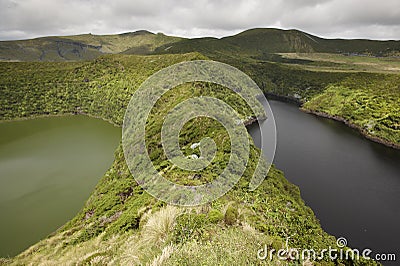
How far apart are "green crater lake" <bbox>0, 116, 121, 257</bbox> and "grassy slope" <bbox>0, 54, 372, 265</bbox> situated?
3.70 m

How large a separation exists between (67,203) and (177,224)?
26534 mm

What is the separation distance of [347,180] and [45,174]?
45.1 metres

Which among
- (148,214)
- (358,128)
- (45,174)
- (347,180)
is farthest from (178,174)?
(358,128)

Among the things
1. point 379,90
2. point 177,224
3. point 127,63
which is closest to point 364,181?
point 177,224

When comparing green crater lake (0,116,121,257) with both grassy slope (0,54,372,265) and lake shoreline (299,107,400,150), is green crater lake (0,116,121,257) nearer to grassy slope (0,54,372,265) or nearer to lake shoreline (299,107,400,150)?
grassy slope (0,54,372,265)

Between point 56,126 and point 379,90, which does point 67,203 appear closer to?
point 56,126

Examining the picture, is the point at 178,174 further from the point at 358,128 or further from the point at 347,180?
the point at 358,128

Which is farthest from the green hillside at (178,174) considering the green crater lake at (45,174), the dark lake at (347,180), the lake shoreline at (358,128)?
the dark lake at (347,180)

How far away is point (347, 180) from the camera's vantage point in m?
35.3

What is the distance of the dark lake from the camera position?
25.4 metres

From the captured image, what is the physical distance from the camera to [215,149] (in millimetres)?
25578

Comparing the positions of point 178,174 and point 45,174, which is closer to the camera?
point 178,174

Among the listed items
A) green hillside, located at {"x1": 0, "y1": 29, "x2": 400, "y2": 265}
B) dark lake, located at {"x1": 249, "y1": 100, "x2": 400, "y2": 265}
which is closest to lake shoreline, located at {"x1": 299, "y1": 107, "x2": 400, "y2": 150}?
green hillside, located at {"x1": 0, "y1": 29, "x2": 400, "y2": 265}

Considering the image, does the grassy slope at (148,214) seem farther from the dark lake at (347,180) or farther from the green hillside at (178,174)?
the dark lake at (347,180)
